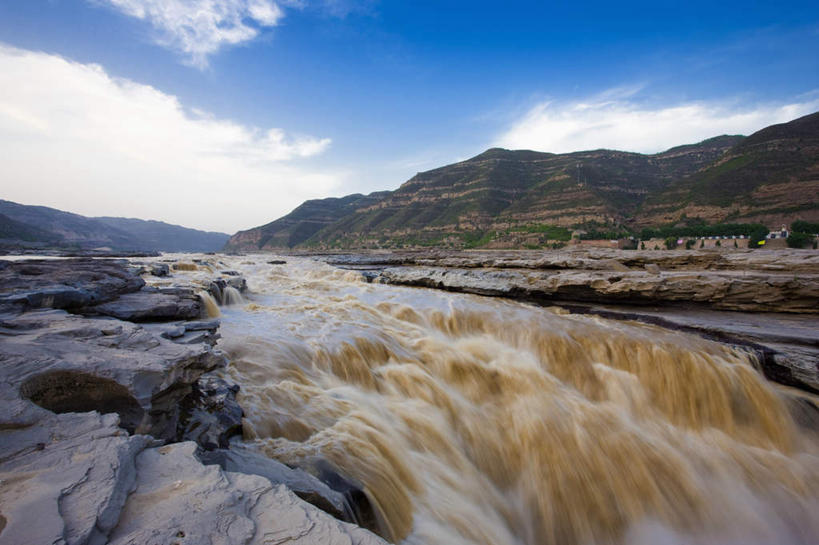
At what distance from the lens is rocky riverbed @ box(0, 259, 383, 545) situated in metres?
1.45

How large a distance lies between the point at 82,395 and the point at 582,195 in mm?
81321

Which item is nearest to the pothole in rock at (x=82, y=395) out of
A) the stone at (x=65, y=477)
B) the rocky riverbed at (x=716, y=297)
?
the stone at (x=65, y=477)

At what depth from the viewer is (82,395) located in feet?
8.73

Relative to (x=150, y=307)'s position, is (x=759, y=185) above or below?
above

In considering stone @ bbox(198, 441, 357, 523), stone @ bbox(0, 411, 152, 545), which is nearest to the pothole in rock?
stone @ bbox(0, 411, 152, 545)

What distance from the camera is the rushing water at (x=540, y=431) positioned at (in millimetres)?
4004

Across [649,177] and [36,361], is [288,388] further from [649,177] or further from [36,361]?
[649,177]

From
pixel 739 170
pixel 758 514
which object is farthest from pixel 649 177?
pixel 758 514

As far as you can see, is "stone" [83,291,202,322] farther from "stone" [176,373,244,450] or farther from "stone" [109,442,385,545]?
"stone" [109,442,385,545]

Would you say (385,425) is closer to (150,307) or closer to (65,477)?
(65,477)

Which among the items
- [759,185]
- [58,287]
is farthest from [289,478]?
[759,185]

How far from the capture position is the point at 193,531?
4.74ft

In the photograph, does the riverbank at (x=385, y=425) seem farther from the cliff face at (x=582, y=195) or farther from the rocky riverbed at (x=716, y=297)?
the cliff face at (x=582, y=195)

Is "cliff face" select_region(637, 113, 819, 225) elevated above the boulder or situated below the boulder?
above
